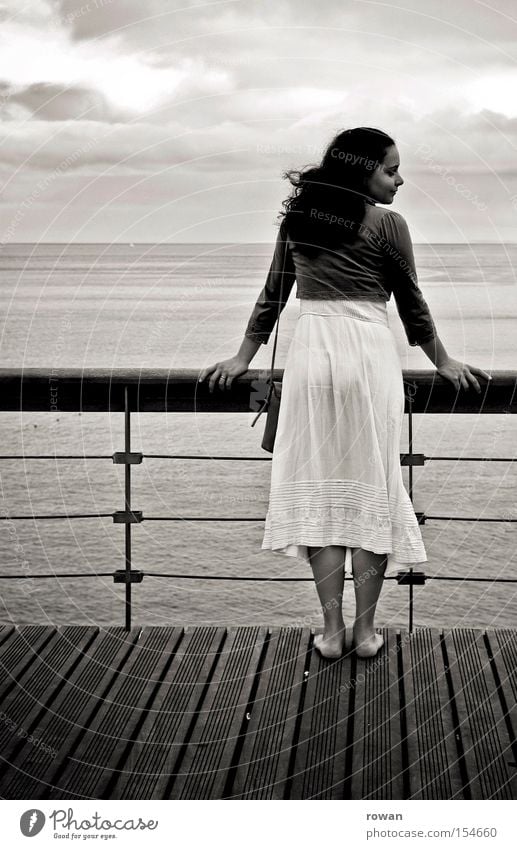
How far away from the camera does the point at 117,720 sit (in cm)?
251

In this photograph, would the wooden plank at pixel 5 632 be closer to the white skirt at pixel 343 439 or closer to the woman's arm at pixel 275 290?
the white skirt at pixel 343 439

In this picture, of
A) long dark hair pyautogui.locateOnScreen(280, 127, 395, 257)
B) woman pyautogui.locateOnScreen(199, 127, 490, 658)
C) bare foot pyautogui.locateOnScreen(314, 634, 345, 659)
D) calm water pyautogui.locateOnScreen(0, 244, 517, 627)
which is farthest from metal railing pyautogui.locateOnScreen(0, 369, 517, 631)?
calm water pyautogui.locateOnScreen(0, 244, 517, 627)

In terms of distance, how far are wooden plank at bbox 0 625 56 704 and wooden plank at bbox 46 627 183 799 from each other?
289 mm

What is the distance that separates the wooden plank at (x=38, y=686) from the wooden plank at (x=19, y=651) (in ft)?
0.05

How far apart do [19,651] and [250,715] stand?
2.69ft

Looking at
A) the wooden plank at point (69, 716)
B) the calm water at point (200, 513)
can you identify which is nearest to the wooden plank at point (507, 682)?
the wooden plank at point (69, 716)

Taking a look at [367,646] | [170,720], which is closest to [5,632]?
[170,720]

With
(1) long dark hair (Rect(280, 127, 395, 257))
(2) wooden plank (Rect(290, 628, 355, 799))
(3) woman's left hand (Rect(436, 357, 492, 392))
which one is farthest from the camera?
(3) woman's left hand (Rect(436, 357, 492, 392))

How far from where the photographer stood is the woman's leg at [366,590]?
9.15ft

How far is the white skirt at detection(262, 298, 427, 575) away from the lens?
271 cm

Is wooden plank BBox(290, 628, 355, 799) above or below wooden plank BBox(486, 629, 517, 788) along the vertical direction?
below

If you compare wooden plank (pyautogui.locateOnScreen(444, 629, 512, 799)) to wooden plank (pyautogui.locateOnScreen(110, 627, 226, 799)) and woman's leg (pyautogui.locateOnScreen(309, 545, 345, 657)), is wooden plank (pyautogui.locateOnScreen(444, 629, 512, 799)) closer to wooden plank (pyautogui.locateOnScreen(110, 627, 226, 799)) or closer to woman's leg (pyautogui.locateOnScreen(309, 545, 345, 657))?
woman's leg (pyautogui.locateOnScreen(309, 545, 345, 657))

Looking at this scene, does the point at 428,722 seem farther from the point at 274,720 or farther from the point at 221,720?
the point at 221,720
